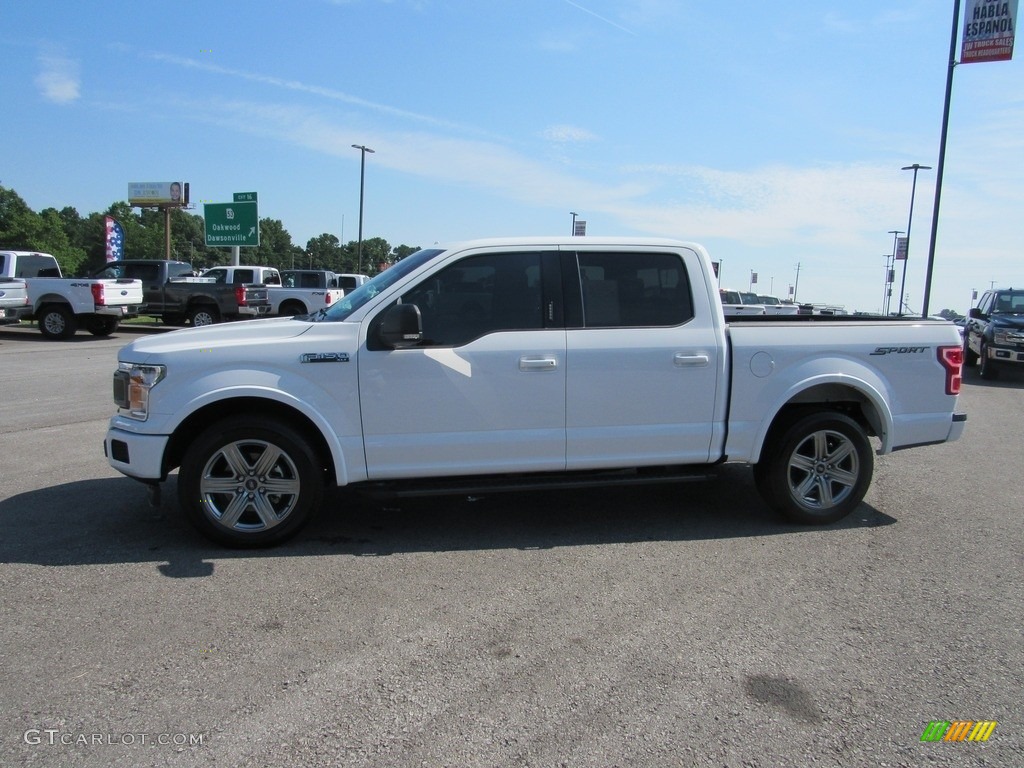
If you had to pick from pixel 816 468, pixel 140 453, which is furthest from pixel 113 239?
pixel 816 468

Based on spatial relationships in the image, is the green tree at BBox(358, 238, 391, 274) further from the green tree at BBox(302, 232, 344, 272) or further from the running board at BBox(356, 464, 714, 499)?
the running board at BBox(356, 464, 714, 499)

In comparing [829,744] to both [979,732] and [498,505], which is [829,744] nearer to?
[979,732]

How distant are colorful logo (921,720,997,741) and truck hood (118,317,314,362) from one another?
389cm

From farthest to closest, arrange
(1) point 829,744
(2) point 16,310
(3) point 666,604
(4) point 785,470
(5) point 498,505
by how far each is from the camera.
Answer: (2) point 16,310 < (5) point 498,505 < (4) point 785,470 < (3) point 666,604 < (1) point 829,744

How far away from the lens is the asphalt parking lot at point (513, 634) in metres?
2.89

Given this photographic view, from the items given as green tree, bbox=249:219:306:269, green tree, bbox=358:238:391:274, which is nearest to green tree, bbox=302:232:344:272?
green tree, bbox=249:219:306:269

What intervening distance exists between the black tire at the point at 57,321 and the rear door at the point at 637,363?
18.7 m

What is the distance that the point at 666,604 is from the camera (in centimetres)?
411

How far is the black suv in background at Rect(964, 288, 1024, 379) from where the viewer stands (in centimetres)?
1470

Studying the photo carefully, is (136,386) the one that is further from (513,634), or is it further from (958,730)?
(958,730)

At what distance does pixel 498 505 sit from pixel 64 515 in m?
3.15

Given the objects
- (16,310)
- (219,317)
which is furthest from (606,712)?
(219,317)

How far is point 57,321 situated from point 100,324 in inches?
55.1

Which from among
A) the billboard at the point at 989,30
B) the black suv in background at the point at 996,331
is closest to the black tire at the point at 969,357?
the black suv in background at the point at 996,331
